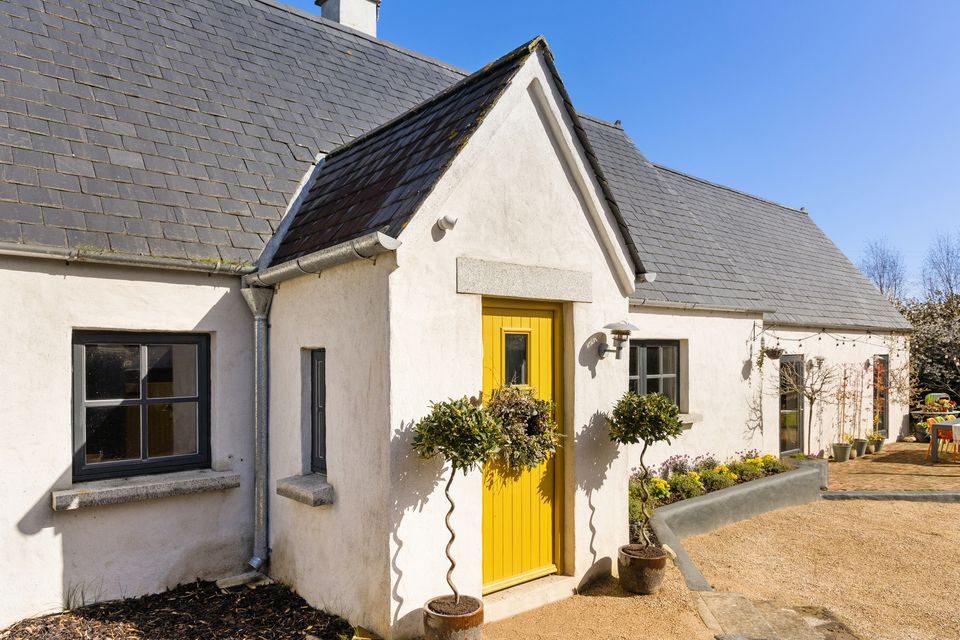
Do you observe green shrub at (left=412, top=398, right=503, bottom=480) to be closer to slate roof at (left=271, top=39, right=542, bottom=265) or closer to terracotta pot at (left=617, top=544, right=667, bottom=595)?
slate roof at (left=271, top=39, right=542, bottom=265)

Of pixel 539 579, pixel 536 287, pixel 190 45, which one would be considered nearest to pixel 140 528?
pixel 539 579

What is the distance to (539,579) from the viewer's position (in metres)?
6.23

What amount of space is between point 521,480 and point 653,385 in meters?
5.32

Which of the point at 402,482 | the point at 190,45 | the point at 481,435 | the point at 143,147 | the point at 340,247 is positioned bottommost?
the point at 402,482

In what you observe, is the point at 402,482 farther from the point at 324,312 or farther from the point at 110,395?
the point at 110,395

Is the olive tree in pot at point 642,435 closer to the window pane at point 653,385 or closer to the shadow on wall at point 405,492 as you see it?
the shadow on wall at point 405,492

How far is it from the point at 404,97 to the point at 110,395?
701 centimetres

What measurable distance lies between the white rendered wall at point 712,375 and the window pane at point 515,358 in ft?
14.6

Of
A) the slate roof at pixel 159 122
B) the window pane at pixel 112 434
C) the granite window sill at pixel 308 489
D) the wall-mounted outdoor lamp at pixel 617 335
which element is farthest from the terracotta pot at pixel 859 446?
the window pane at pixel 112 434

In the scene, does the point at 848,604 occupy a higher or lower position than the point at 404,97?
lower

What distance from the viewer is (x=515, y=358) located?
6156mm

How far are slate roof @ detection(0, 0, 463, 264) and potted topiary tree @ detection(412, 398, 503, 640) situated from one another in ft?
10.5

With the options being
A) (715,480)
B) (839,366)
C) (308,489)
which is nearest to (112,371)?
(308,489)

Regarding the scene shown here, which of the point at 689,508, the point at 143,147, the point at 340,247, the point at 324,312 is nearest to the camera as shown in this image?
the point at 340,247
